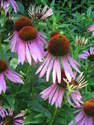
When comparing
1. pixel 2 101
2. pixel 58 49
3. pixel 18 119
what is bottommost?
pixel 18 119

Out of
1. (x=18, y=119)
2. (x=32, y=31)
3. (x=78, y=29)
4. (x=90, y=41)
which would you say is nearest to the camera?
(x=32, y=31)

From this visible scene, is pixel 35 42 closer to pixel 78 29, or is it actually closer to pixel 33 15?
pixel 33 15

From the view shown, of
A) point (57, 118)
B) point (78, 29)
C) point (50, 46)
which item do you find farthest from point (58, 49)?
point (78, 29)

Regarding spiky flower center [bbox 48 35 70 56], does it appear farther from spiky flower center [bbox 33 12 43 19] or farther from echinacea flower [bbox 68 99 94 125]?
spiky flower center [bbox 33 12 43 19]

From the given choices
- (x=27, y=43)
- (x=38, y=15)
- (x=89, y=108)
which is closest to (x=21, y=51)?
(x=27, y=43)

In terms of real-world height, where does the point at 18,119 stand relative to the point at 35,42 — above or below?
below

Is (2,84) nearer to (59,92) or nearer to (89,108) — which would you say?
(59,92)
